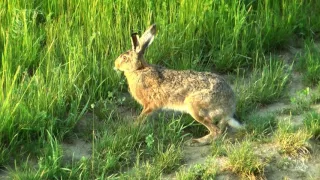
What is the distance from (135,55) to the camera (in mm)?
5891

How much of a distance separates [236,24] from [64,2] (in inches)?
70.4

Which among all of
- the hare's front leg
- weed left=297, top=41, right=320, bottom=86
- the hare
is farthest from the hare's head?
weed left=297, top=41, right=320, bottom=86

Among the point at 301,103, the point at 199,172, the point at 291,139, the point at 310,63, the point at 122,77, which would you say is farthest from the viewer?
the point at 310,63

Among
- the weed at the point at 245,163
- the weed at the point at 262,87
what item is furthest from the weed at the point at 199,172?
the weed at the point at 262,87

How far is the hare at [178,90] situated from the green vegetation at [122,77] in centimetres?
14

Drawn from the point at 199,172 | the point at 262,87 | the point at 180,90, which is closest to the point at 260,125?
the point at 262,87

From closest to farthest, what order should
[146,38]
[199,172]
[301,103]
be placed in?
[199,172] → [146,38] → [301,103]

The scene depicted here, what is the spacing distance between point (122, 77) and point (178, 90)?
0.78 metres

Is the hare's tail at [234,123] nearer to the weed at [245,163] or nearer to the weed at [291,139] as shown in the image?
the weed at [291,139]

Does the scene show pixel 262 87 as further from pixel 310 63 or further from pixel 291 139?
pixel 291 139

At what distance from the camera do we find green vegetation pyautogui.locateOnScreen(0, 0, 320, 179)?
201 inches

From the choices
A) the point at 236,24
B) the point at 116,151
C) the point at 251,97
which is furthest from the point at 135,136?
the point at 236,24

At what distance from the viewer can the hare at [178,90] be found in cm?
547

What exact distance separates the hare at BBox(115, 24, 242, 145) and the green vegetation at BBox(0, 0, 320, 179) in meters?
0.14
